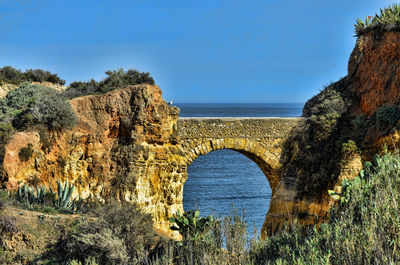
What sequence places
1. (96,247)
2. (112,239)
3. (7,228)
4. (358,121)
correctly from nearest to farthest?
(96,247), (112,239), (7,228), (358,121)

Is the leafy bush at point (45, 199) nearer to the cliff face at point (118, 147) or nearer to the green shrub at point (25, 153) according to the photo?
the green shrub at point (25, 153)

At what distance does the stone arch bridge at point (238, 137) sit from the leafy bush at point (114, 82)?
7.01 feet

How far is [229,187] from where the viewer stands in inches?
1312

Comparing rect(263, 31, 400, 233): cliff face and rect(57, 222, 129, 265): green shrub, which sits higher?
rect(263, 31, 400, 233): cliff face

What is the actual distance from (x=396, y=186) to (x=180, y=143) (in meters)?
10.9

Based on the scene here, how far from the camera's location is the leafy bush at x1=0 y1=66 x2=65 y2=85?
1957 centimetres

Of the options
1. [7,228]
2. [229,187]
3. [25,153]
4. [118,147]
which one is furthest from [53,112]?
[229,187]

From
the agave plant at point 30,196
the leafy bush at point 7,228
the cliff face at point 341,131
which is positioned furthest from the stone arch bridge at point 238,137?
the leafy bush at point 7,228

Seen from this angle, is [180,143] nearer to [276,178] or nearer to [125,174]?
[125,174]

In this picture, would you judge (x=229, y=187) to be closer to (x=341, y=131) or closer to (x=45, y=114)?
(x=341, y=131)

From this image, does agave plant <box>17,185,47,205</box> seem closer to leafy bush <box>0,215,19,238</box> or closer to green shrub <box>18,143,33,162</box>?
green shrub <box>18,143,33,162</box>

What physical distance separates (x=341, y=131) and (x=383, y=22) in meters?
4.06

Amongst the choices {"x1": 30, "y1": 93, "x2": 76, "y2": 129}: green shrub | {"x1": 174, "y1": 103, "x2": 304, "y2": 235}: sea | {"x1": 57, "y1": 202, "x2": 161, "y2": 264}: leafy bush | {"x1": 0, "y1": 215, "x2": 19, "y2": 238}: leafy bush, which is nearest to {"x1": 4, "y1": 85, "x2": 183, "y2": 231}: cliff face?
{"x1": 30, "y1": 93, "x2": 76, "y2": 129}: green shrub

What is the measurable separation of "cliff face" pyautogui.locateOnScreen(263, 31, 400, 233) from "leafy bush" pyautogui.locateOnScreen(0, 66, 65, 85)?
11685mm
